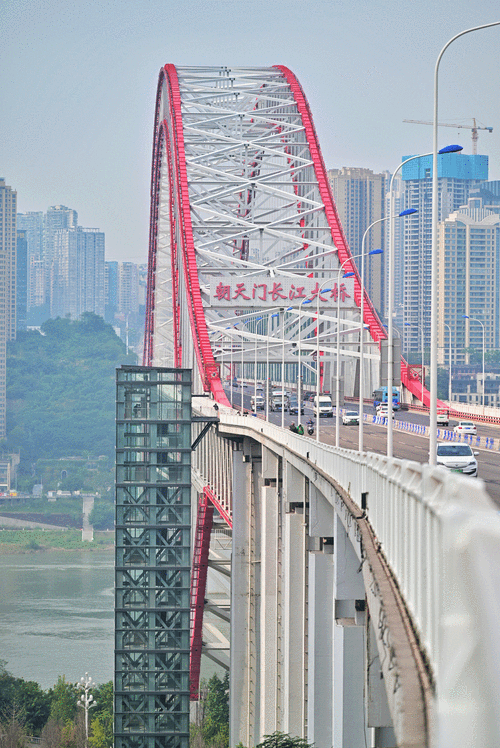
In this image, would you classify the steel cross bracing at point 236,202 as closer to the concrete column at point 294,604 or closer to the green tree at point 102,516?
the concrete column at point 294,604

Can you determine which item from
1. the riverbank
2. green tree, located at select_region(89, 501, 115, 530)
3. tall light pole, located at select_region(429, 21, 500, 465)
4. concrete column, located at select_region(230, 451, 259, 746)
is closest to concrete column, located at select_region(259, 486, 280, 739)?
concrete column, located at select_region(230, 451, 259, 746)

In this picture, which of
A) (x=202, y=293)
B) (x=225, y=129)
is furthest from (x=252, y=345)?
(x=225, y=129)

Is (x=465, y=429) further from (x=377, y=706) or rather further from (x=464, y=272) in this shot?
(x=464, y=272)

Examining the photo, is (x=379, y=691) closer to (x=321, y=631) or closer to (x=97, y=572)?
(x=321, y=631)

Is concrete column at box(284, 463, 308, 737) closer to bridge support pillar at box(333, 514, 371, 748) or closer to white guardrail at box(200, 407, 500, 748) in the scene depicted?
bridge support pillar at box(333, 514, 371, 748)

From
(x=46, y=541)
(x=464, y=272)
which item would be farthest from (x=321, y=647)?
(x=464, y=272)

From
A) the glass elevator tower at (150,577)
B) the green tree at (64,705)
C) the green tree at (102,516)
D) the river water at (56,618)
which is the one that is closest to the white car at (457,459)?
the glass elevator tower at (150,577)
